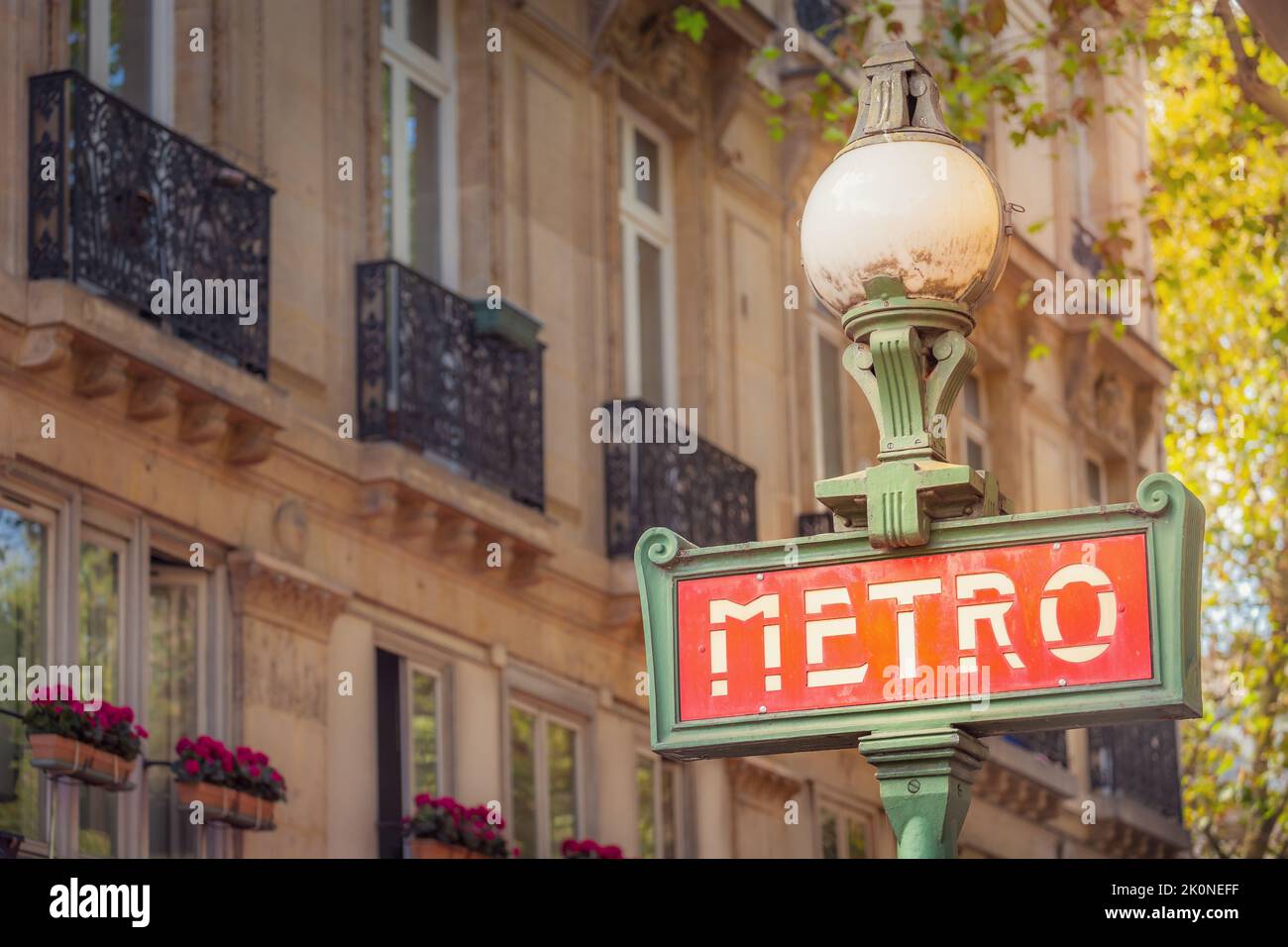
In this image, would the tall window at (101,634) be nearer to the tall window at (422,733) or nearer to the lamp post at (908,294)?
the tall window at (422,733)

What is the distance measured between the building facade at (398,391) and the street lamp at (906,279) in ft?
23.2

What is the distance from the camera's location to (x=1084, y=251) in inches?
1093

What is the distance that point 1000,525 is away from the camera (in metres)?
4.86

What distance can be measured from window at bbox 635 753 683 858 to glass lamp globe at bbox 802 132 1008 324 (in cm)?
1258

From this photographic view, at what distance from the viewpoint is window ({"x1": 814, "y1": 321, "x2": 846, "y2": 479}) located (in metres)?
21.3

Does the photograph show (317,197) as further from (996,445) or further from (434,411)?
(996,445)

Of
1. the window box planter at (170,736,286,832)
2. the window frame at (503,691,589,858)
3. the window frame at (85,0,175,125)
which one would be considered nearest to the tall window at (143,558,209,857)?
the window box planter at (170,736,286,832)

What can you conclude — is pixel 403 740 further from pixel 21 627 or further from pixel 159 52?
pixel 159 52

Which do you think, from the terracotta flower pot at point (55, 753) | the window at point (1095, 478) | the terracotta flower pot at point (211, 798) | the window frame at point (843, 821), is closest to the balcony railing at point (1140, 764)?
the window at point (1095, 478)

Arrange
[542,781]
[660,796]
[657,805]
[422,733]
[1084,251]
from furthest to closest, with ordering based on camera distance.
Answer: [1084,251], [660,796], [657,805], [542,781], [422,733]

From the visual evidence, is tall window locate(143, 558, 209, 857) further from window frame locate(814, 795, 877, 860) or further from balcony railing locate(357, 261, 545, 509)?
window frame locate(814, 795, 877, 860)

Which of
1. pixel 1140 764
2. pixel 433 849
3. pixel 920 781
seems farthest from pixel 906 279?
pixel 1140 764

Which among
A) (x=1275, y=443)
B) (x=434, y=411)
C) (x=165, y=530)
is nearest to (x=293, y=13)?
(x=434, y=411)

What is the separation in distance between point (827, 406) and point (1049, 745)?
438 centimetres
